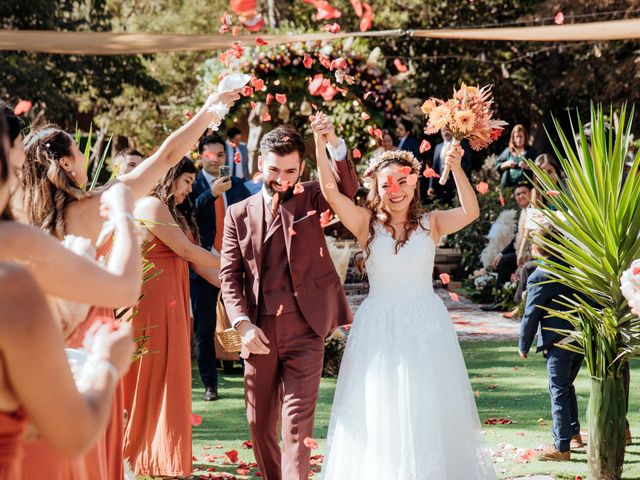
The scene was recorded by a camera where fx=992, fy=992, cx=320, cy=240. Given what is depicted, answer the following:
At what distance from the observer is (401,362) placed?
5105 mm

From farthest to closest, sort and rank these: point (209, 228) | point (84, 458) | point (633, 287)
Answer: point (209, 228), point (633, 287), point (84, 458)

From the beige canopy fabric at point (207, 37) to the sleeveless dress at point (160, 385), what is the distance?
303 cm

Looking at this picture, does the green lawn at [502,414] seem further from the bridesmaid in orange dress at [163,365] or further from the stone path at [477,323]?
the stone path at [477,323]

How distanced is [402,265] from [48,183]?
1.94m

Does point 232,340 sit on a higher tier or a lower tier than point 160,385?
higher

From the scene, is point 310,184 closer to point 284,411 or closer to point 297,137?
point 297,137

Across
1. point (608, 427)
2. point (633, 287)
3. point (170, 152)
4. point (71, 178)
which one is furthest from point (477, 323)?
point (170, 152)

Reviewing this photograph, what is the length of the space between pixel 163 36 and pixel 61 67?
1111 cm

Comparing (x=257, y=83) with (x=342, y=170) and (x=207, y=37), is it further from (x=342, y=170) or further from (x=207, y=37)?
(x=207, y=37)

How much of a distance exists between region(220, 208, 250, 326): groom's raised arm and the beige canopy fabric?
3.22 m

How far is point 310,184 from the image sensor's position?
5570 millimetres

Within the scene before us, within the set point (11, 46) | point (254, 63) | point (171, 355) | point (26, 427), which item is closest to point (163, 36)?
point (11, 46)

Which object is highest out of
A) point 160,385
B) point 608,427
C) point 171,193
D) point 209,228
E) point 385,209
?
point 171,193

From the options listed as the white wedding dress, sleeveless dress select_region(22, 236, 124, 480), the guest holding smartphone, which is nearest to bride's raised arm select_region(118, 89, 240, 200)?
sleeveless dress select_region(22, 236, 124, 480)
